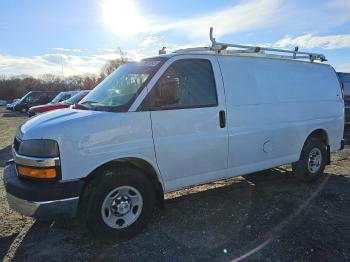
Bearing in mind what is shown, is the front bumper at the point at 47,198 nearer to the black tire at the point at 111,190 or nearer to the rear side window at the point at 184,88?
the black tire at the point at 111,190

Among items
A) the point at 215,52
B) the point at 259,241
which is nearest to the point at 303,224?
the point at 259,241

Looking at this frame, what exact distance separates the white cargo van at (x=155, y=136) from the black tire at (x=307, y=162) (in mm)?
243

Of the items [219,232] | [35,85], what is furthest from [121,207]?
[35,85]

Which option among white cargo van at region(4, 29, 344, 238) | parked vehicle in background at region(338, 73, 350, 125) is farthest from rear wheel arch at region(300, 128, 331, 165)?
parked vehicle in background at region(338, 73, 350, 125)

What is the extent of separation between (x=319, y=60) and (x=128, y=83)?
13.0 ft

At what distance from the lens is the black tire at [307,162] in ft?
20.2

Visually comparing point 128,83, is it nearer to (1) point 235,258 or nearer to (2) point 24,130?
(2) point 24,130

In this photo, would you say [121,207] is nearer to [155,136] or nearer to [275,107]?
[155,136]

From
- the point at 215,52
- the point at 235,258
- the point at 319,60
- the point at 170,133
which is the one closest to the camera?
the point at 235,258

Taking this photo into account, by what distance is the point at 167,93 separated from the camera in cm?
427

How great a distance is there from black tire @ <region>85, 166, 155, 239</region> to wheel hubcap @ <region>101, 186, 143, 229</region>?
37mm

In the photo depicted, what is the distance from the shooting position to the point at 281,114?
219 inches

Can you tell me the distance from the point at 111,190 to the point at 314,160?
4042 millimetres

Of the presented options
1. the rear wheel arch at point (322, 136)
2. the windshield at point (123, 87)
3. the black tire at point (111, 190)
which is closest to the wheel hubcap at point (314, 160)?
the rear wheel arch at point (322, 136)
